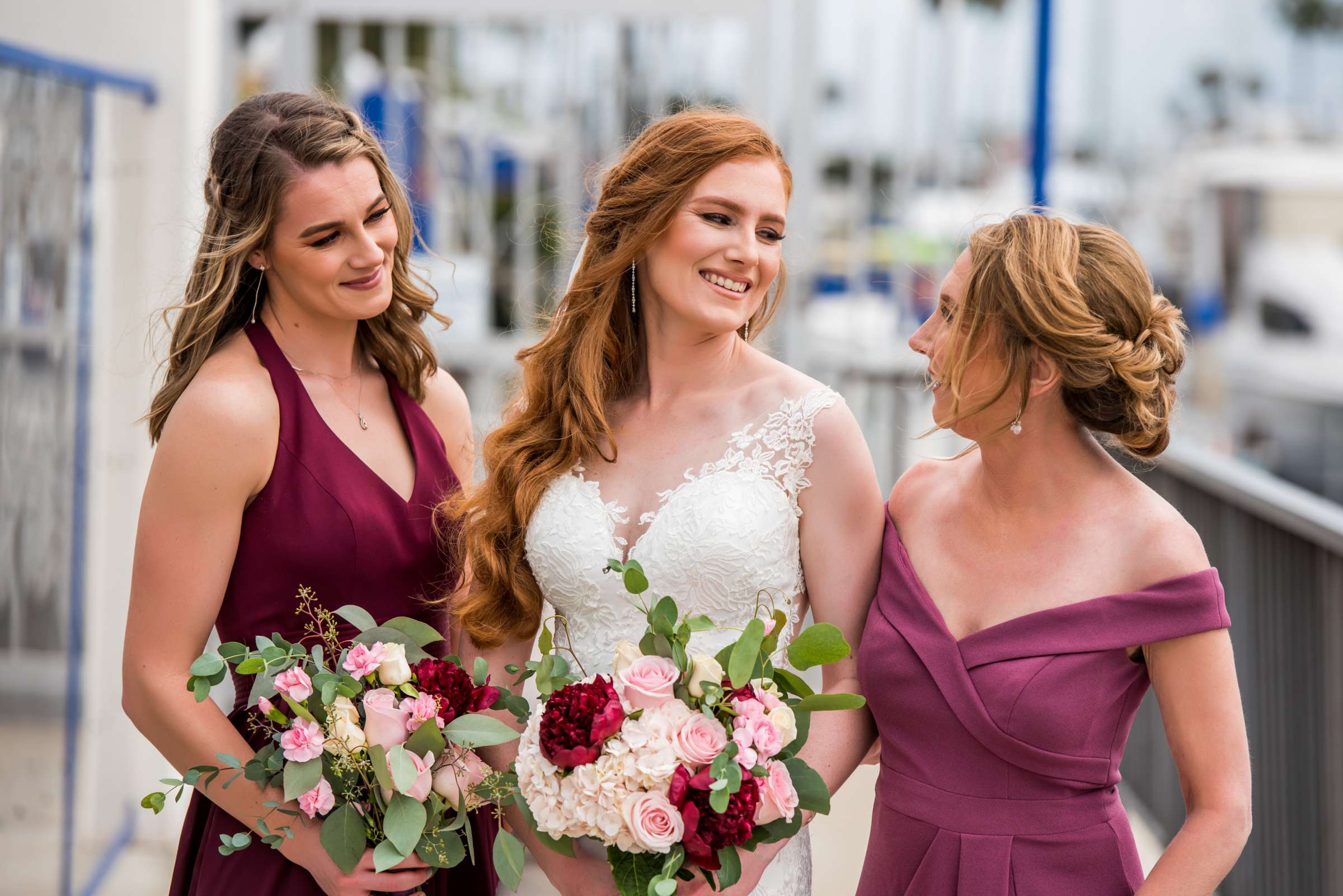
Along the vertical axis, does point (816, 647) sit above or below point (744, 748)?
above

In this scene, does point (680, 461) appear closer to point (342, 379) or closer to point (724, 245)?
point (724, 245)

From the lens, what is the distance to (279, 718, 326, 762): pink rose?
2.02 meters

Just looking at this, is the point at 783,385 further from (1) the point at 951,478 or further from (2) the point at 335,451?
(2) the point at 335,451

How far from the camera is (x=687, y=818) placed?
1.87 m

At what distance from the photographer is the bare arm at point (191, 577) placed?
2340 millimetres

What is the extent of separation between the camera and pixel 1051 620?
215 cm

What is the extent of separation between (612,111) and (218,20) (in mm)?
1696

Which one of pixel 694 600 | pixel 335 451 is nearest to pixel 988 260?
pixel 694 600

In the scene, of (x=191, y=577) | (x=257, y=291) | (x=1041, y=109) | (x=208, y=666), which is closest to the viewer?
(x=208, y=666)

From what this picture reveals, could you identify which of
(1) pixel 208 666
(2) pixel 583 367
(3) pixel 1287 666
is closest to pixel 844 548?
(2) pixel 583 367

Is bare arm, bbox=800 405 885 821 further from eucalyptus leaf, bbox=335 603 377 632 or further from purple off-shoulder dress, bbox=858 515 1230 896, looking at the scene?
eucalyptus leaf, bbox=335 603 377 632

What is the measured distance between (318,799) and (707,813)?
2.04 feet

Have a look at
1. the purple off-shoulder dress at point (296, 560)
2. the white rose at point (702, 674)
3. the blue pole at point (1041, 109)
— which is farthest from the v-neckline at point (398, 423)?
the blue pole at point (1041, 109)

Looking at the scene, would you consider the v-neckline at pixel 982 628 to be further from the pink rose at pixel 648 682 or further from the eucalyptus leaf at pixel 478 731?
the eucalyptus leaf at pixel 478 731
